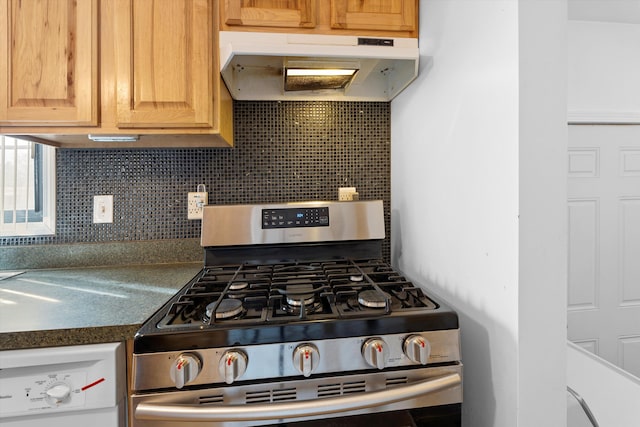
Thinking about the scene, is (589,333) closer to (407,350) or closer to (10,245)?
(407,350)

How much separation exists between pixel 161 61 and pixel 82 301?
839 mm

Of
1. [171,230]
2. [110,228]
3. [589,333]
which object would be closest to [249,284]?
[171,230]

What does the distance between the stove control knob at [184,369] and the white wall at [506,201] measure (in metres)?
0.72

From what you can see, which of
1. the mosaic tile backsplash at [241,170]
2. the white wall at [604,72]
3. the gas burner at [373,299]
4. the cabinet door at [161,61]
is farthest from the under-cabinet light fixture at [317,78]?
the white wall at [604,72]

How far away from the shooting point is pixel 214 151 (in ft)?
4.76

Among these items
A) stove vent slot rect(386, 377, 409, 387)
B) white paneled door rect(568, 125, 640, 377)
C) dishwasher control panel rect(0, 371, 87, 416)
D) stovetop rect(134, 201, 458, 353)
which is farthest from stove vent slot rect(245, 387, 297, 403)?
white paneled door rect(568, 125, 640, 377)

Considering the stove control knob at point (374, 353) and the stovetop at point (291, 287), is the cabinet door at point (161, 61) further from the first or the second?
the stove control knob at point (374, 353)

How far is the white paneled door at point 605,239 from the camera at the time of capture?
1966 millimetres

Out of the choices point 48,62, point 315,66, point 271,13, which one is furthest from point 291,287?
point 48,62

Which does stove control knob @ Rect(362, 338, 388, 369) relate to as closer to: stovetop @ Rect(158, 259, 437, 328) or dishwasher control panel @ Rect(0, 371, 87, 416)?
stovetop @ Rect(158, 259, 437, 328)

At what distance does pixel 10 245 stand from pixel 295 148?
4.40ft

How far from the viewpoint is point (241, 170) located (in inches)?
57.5

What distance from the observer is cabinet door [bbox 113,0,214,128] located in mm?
1086

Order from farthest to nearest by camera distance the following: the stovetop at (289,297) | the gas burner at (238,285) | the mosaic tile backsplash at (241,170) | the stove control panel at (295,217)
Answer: the mosaic tile backsplash at (241,170), the stove control panel at (295,217), the gas burner at (238,285), the stovetop at (289,297)
